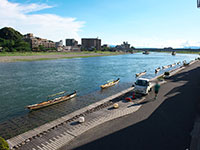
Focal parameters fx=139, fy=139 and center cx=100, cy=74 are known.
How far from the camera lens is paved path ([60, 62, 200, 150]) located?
10648mm

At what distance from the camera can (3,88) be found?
33312mm

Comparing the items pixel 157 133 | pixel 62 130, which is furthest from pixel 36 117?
pixel 157 133

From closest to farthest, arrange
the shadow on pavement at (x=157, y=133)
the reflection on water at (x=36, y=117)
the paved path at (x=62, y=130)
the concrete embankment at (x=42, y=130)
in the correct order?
the shadow on pavement at (x=157, y=133)
the paved path at (x=62, y=130)
the concrete embankment at (x=42, y=130)
the reflection on water at (x=36, y=117)

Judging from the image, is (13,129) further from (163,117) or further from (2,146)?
(163,117)

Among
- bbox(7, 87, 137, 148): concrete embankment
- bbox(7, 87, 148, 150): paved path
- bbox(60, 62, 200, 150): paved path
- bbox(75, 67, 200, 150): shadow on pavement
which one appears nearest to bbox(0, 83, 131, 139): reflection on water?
bbox(7, 87, 137, 148): concrete embankment

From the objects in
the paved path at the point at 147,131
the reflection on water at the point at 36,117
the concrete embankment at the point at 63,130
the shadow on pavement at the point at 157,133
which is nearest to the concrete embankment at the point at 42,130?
the concrete embankment at the point at 63,130

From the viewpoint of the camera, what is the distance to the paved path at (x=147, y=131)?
1065cm

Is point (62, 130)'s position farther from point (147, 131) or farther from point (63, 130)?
point (147, 131)

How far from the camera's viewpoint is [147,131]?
1246 centimetres

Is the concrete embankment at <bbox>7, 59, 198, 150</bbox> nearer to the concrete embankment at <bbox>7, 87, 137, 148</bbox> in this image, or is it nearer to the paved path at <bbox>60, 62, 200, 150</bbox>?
the concrete embankment at <bbox>7, 87, 137, 148</bbox>

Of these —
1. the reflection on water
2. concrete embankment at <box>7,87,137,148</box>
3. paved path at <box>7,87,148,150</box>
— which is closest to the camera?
paved path at <box>7,87,148,150</box>

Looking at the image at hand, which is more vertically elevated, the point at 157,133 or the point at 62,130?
the point at 157,133

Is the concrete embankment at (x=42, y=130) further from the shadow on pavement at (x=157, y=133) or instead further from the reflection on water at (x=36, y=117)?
the shadow on pavement at (x=157, y=133)

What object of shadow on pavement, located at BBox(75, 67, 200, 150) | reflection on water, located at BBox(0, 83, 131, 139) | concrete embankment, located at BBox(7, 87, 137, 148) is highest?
shadow on pavement, located at BBox(75, 67, 200, 150)
